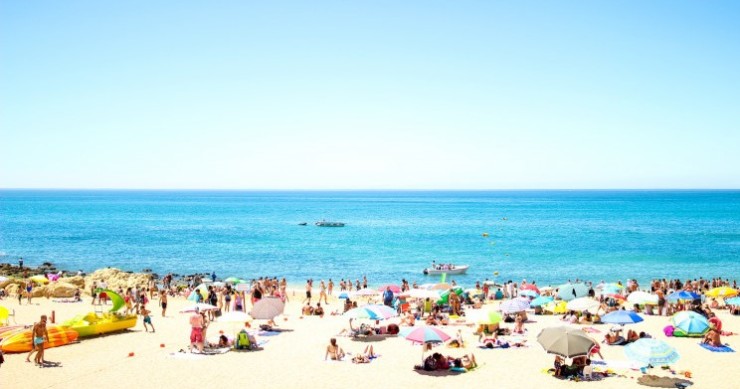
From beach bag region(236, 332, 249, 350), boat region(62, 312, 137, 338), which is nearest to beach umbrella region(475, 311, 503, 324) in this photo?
beach bag region(236, 332, 249, 350)

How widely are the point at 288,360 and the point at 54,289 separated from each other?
21.3 metres

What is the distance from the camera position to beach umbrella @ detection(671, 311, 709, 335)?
19125 mm

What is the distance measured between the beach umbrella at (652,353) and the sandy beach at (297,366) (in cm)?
86

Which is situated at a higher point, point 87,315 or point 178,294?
point 87,315

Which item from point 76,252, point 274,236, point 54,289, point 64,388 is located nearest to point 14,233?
point 76,252

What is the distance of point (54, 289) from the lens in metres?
32.2

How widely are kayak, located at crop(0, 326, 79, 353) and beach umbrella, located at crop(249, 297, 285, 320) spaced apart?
596 centimetres

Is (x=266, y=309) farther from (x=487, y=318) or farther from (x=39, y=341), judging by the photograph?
(x=487, y=318)

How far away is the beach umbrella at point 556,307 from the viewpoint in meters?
24.8

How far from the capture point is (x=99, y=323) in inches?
806

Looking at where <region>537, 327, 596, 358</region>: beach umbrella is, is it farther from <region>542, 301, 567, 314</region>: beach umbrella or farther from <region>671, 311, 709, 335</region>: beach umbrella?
<region>542, 301, 567, 314</region>: beach umbrella

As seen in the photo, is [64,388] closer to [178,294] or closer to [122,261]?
[178,294]

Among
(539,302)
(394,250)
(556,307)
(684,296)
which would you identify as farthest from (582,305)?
(394,250)

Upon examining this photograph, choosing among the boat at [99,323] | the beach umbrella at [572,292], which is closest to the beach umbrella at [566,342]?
the beach umbrella at [572,292]
